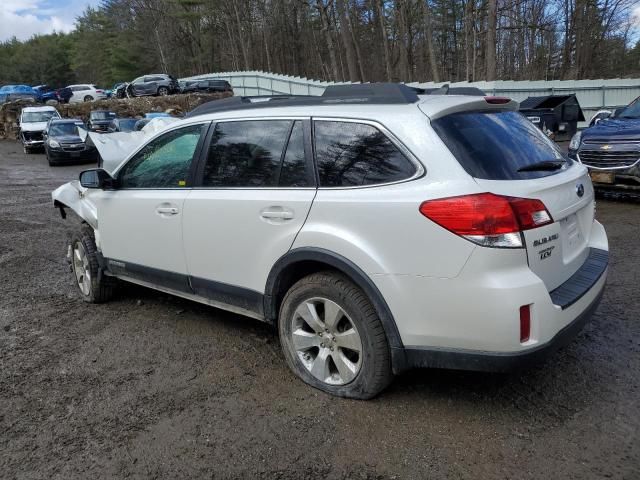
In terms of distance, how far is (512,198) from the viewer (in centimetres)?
268

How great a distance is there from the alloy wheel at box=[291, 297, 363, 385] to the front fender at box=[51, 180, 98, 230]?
2.50m

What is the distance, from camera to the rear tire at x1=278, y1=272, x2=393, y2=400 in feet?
9.86

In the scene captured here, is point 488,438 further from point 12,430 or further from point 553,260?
point 12,430

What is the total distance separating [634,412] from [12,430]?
11.3 feet

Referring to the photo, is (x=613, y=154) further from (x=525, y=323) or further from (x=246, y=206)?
(x=246, y=206)

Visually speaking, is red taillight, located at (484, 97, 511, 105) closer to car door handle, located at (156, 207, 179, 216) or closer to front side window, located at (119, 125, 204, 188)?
front side window, located at (119, 125, 204, 188)

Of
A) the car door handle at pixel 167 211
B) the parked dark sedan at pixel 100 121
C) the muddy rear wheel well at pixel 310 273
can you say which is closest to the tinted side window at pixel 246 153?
the car door handle at pixel 167 211

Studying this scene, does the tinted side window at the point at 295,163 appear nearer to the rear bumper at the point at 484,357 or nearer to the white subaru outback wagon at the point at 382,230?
the white subaru outback wagon at the point at 382,230

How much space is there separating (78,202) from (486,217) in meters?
4.08

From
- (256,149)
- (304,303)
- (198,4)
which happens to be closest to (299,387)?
(304,303)

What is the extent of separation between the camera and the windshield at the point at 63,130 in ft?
68.8

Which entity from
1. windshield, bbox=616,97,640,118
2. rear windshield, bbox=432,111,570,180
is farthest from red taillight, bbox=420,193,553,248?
windshield, bbox=616,97,640,118

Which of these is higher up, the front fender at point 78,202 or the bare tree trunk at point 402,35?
the bare tree trunk at point 402,35

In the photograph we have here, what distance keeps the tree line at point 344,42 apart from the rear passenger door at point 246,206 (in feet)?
72.1
